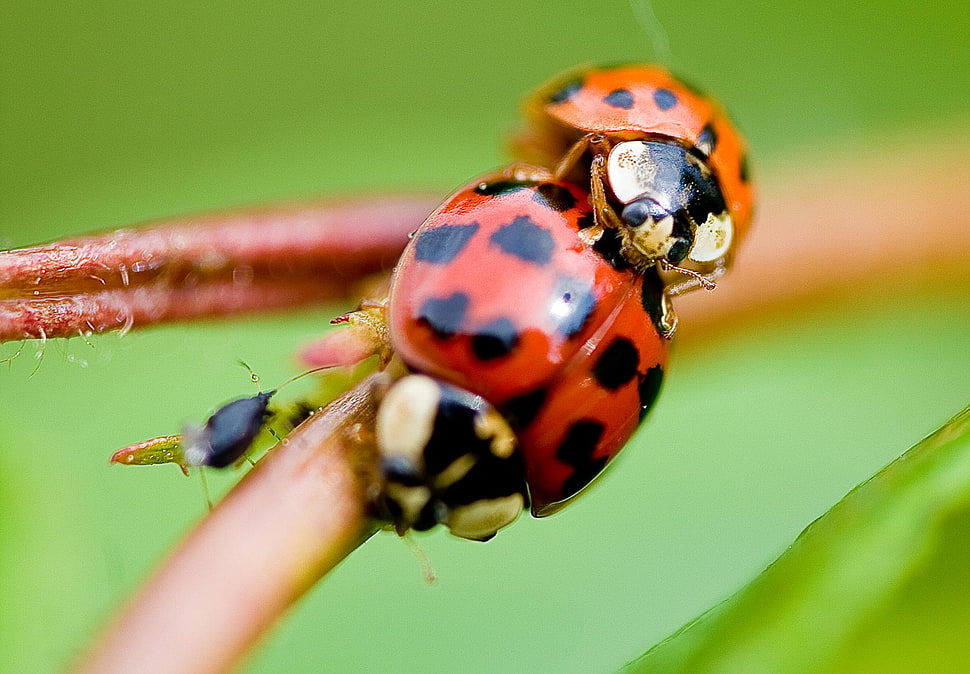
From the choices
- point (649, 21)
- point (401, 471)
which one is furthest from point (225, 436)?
point (649, 21)

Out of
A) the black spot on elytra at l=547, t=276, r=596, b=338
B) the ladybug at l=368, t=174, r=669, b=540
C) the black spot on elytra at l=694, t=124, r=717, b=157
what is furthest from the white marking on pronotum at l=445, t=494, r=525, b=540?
the black spot on elytra at l=694, t=124, r=717, b=157

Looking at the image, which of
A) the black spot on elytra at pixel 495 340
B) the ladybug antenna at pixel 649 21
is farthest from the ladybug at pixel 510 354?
the ladybug antenna at pixel 649 21

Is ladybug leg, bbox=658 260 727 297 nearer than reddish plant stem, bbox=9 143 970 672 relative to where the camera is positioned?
No

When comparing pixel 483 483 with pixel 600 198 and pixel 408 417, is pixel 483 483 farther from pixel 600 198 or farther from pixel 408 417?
pixel 600 198

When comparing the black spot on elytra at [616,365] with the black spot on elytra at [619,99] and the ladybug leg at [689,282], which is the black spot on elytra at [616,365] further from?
the black spot on elytra at [619,99]

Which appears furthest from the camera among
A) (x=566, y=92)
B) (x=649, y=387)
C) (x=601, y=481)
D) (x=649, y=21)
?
(x=649, y=21)

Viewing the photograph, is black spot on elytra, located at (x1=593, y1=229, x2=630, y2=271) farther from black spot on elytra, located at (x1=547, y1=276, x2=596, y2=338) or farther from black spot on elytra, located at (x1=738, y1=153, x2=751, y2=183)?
black spot on elytra, located at (x1=738, y1=153, x2=751, y2=183)
